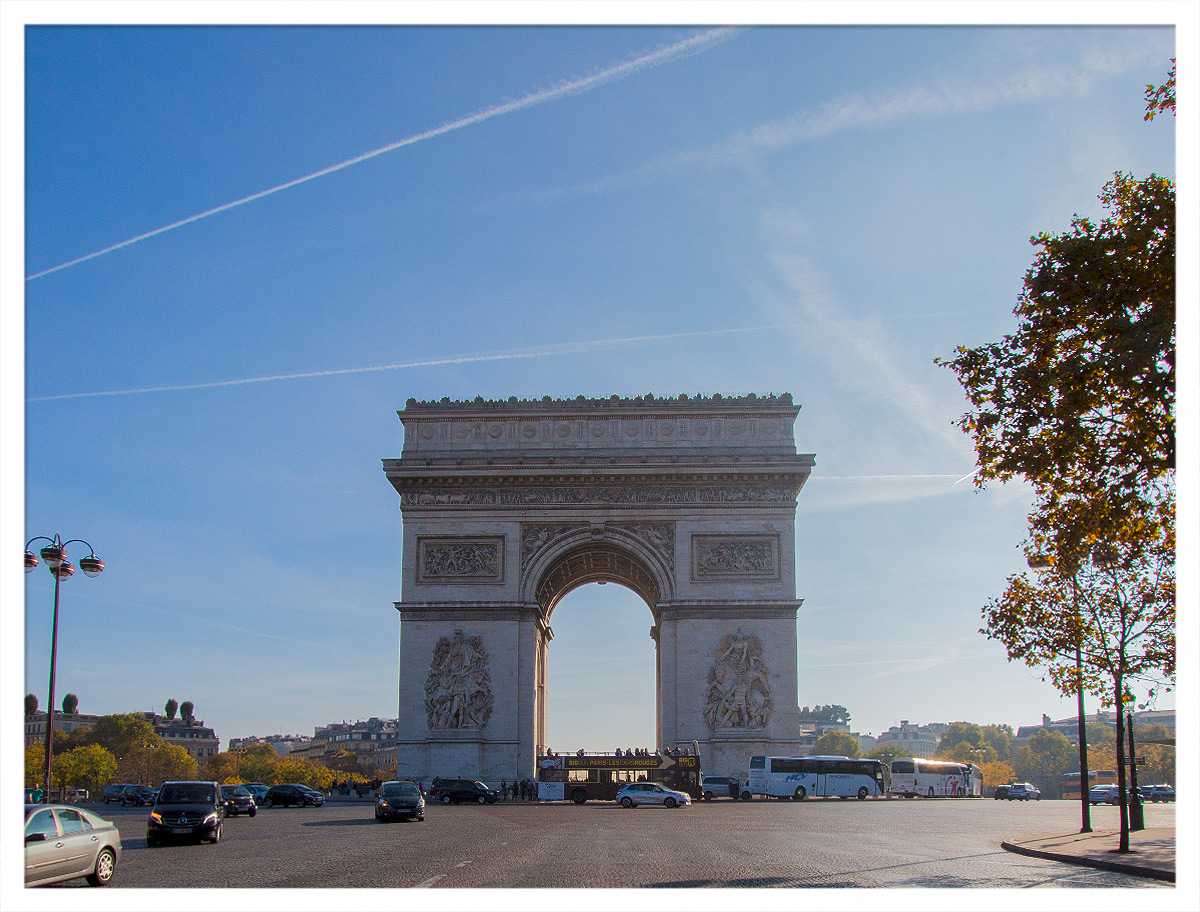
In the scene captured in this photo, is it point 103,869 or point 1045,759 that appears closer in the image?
point 103,869

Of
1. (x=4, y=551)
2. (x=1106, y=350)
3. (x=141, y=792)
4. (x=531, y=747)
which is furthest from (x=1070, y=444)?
(x=141, y=792)

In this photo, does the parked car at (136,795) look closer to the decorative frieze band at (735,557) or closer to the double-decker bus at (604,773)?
the double-decker bus at (604,773)

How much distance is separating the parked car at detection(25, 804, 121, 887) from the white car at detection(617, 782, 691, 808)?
2621 centimetres

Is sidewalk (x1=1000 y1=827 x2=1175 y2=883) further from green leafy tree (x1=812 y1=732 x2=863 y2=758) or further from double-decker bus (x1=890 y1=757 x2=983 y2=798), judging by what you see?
green leafy tree (x1=812 y1=732 x2=863 y2=758)

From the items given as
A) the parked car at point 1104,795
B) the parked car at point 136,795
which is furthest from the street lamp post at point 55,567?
the parked car at point 1104,795

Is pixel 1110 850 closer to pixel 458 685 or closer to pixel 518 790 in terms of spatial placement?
pixel 518 790

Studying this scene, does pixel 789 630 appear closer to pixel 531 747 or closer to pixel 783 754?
pixel 783 754

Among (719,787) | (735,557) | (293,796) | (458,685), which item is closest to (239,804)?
(458,685)

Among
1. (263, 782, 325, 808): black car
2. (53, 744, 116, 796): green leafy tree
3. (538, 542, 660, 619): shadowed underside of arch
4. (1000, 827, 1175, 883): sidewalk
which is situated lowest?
(53, 744, 116, 796): green leafy tree

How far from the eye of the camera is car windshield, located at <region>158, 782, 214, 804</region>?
2305cm

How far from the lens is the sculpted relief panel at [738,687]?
152 feet

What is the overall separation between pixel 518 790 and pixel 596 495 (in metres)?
12.6

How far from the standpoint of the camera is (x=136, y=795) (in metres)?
62.8

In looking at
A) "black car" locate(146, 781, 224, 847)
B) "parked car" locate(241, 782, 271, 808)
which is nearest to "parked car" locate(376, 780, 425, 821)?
"black car" locate(146, 781, 224, 847)
